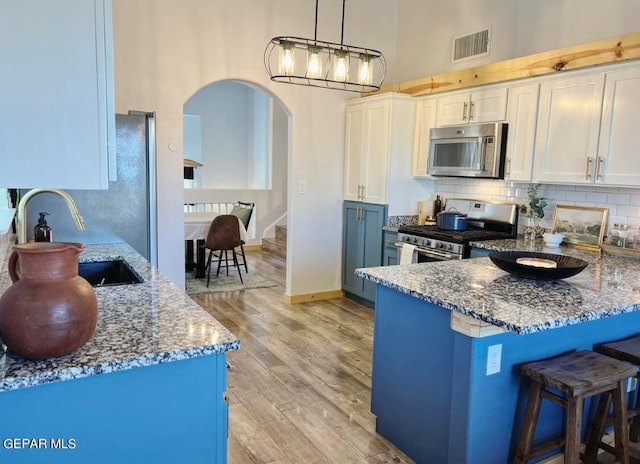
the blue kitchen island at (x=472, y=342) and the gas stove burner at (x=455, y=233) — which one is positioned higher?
the gas stove burner at (x=455, y=233)

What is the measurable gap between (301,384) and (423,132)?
2.72 m

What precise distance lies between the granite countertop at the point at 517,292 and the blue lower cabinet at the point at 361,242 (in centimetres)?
193

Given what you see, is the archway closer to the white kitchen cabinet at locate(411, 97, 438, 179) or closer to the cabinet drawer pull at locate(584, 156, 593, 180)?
the white kitchen cabinet at locate(411, 97, 438, 179)

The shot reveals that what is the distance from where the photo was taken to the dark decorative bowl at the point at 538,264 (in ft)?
7.59

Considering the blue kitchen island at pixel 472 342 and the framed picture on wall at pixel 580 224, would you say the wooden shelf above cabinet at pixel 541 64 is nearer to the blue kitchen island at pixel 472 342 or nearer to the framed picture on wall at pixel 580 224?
the framed picture on wall at pixel 580 224

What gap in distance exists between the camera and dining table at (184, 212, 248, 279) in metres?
5.99

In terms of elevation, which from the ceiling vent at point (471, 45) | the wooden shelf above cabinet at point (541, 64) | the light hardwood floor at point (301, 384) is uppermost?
the ceiling vent at point (471, 45)

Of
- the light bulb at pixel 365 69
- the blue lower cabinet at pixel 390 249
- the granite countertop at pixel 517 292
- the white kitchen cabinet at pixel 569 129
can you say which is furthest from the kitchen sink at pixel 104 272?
the white kitchen cabinet at pixel 569 129

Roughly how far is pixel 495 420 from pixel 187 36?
387cm

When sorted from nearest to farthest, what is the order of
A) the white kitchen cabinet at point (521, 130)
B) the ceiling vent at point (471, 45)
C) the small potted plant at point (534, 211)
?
the white kitchen cabinet at point (521, 130) → the small potted plant at point (534, 211) → the ceiling vent at point (471, 45)

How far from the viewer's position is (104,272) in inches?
111

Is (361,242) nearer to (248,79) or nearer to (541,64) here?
(248,79)

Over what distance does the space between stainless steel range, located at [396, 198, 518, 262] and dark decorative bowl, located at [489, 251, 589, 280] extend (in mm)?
1119

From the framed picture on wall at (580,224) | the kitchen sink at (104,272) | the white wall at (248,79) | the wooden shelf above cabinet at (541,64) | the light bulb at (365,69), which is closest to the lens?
the kitchen sink at (104,272)
